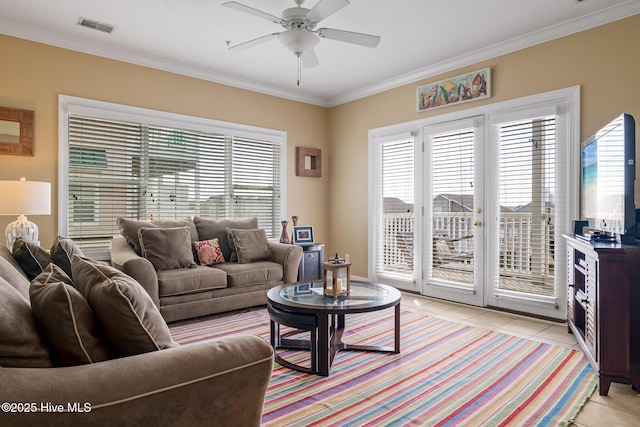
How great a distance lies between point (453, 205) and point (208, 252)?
2.80m

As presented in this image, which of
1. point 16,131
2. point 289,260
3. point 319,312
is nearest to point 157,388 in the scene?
point 319,312

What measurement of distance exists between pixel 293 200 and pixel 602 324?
412 centimetres

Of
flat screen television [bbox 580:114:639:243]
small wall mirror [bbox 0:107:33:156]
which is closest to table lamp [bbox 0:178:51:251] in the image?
small wall mirror [bbox 0:107:33:156]

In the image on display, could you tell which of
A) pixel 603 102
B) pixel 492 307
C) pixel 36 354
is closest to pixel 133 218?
pixel 36 354

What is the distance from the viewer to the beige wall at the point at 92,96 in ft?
12.0

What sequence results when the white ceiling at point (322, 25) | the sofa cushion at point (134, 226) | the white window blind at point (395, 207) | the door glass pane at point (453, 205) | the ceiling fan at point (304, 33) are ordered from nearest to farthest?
1. the ceiling fan at point (304, 33)
2. the white ceiling at point (322, 25)
3. the sofa cushion at point (134, 226)
4. the door glass pane at point (453, 205)
5. the white window blind at point (395, 207)

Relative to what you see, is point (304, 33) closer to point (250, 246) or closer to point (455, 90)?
point (455, 90)

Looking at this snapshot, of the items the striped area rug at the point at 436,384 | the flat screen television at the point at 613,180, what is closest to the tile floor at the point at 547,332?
the striped area rug at the point at 436,384

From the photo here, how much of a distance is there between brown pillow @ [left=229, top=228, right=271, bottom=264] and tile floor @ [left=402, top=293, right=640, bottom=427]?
1.71 meters

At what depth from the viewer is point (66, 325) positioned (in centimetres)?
107

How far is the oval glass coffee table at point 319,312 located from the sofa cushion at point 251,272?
92cm

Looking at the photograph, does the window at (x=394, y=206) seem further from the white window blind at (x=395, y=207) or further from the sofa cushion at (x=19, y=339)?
the sofa cushion at (x=19, y=339)

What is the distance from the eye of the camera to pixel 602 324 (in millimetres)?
2326

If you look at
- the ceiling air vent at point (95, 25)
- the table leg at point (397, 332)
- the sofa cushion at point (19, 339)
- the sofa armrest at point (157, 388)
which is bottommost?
the table leg at point (397, 332)
